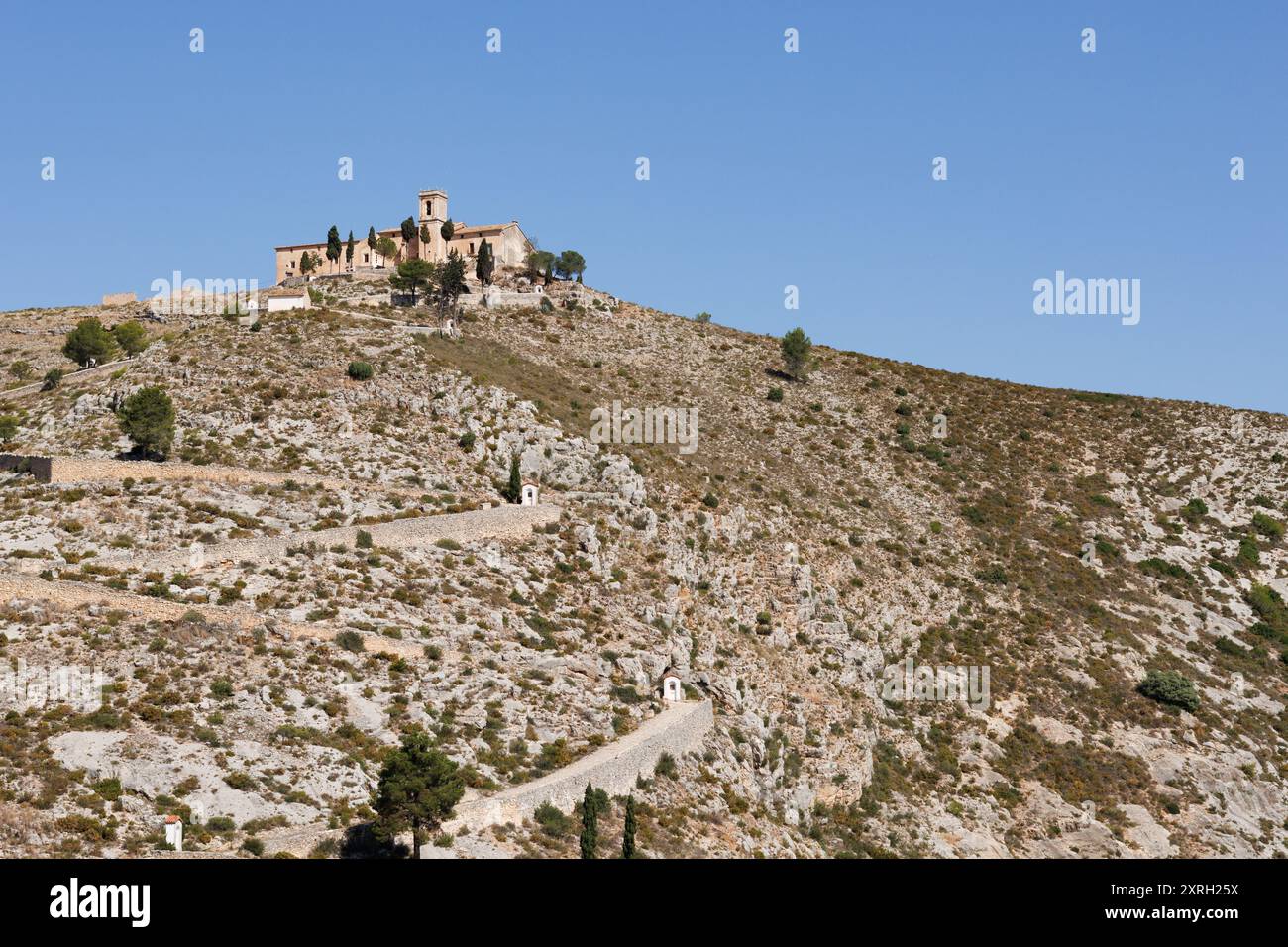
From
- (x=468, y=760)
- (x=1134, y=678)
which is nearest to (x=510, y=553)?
(x=468, y=760)

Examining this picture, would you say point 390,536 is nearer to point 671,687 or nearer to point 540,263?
point 671,687

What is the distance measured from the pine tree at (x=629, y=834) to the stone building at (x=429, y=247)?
86.3 metres

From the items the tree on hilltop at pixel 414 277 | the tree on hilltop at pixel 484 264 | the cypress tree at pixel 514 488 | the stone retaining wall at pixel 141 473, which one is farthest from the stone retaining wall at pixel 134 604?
the tree on hilltop at pixel 484 264

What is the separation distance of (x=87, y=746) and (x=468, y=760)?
15112mm

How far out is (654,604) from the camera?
74.8 meters

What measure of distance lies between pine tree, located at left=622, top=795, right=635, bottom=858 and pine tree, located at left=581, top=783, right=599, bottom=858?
1.18 meters

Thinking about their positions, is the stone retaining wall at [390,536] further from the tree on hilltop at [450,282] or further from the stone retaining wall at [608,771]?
the tree on hilltop at [450,282]

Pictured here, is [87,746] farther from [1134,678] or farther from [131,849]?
[1134,678]

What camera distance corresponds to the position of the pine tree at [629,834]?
51.2 meters

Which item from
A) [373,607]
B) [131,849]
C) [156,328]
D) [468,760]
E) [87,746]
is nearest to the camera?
[131,849]

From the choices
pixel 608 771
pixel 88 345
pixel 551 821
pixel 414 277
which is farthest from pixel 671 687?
pixel 88 345

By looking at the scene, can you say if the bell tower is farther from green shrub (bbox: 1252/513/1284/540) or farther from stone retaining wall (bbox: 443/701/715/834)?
green shrub (bbox: 1252/513/1284/540)

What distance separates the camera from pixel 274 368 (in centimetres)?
9069

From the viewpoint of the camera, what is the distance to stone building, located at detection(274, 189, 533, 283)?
132 m
